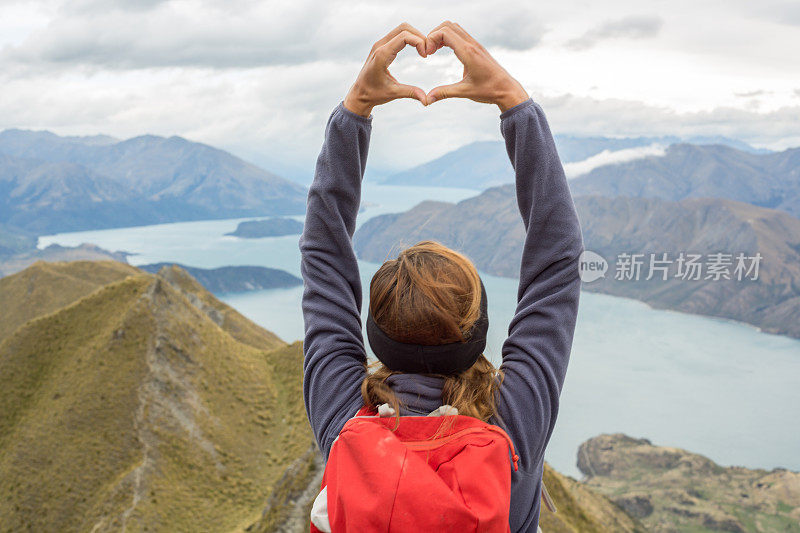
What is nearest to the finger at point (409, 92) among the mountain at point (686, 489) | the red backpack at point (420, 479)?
Result: the red backpack at point (420, 479)

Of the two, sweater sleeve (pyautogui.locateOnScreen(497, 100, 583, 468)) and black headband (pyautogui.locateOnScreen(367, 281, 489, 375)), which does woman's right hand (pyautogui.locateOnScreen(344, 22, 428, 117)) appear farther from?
black headband (pyautogui.locateOnScreen(367, 281, 489, 375))

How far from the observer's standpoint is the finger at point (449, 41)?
284 centimetres

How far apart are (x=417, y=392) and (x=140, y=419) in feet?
154

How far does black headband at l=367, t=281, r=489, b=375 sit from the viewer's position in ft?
8.21

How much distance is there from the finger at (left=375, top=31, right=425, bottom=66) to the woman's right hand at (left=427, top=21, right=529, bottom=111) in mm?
49

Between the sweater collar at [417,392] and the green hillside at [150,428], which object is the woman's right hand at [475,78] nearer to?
the sweater collar at [417,392]

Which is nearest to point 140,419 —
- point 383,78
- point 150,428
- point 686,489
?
point 150,428

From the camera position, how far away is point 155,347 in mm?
49094

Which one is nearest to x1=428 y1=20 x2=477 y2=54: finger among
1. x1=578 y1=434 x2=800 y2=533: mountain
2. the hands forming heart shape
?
the hands forming heart shape

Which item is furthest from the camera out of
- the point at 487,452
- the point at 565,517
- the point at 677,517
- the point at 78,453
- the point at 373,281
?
the point at 677,517

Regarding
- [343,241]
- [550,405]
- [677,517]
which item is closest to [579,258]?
[550,405]

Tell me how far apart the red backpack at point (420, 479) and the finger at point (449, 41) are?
6.02 feet

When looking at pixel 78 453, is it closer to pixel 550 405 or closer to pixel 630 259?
pixel 630 259

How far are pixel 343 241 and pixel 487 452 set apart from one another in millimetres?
1492
